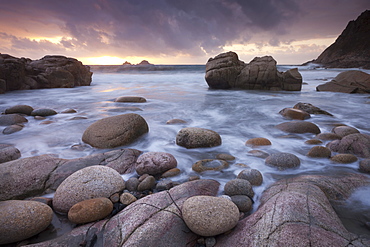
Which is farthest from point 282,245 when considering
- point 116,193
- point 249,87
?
point 249,87

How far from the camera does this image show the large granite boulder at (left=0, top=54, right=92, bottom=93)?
12.3m

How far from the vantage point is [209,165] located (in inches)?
133

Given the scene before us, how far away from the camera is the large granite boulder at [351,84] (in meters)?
11.4

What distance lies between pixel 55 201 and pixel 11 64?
13.3 meters

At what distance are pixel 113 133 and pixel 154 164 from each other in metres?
1.49


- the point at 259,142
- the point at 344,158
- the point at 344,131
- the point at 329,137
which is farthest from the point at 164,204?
the point at 344,131

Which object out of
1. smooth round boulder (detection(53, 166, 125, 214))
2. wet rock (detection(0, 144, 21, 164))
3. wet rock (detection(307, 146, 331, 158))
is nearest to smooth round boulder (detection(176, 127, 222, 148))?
wet rock (detection(307, 146, 331, 158))

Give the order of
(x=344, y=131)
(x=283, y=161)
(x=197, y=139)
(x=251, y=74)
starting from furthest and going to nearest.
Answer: (x=251, y=74), (x=344, y=131), (x=197, y=139), (x=283, y=161)

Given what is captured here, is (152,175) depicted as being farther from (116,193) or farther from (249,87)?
(249,87)

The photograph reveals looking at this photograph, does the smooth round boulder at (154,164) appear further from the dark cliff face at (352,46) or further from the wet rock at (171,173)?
the dark cliff face at (352,46)

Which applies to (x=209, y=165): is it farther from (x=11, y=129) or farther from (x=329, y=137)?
(x=11, y=129)

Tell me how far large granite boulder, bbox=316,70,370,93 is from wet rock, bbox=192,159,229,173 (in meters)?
11.5

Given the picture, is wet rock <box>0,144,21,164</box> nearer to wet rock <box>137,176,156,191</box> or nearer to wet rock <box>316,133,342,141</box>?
wet rock <box>137,176,156,191</box>

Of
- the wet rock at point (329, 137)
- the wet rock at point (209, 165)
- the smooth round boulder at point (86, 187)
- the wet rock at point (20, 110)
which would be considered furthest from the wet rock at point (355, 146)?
the wet rock at point (20, 110)
